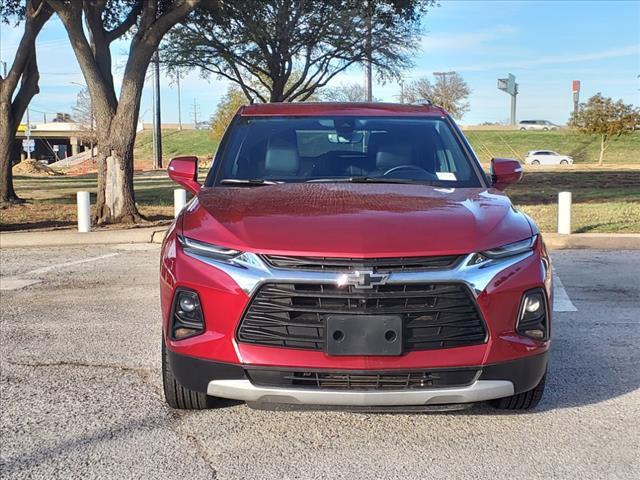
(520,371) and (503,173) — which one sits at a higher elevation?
(503,173)

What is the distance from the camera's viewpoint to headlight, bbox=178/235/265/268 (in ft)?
10.7

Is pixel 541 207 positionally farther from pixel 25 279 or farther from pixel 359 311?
pixel 359 311

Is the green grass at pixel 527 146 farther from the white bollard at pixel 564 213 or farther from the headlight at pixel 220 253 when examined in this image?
the headlight at pixel 220 253

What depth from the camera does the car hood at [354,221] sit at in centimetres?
324

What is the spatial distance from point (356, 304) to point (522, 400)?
127 cm

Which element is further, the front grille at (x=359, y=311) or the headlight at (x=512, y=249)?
the headlight at (x=512, y=249)

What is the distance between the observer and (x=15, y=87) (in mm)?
18078

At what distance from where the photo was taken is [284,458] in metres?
3.36

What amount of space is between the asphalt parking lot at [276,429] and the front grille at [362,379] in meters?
0.38

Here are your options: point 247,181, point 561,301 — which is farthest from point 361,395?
point 561,301

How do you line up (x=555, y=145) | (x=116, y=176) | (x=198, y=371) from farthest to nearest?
(x=555, y=145) → (x=116, y=176) → (x=198, y=371)

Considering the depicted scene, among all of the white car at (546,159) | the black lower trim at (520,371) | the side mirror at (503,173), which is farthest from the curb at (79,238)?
the white car at (546,159)

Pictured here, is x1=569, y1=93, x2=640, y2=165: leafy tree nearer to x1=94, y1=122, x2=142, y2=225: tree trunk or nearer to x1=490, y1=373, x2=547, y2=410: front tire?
x1=94, y1=122, x2=142, y2=225: tree trunk

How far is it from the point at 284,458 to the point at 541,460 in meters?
1.20
